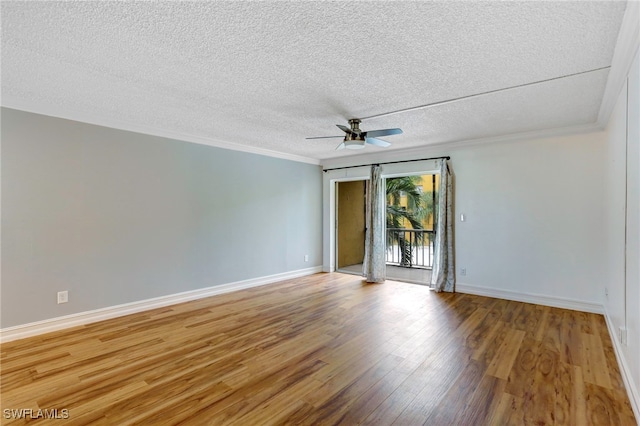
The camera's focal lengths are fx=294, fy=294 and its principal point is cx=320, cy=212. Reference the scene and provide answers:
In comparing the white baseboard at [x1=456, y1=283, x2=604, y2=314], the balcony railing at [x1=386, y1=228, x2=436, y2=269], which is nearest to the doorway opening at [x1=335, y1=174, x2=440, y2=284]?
the balcony railing at [x1=386, y1=228, x2=436, y2=269]

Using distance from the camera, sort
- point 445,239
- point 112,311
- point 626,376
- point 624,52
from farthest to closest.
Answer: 1. point 445,239
2. point 112,311
3. point 626,376
4. point 624,52

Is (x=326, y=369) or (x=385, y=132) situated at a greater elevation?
(x=385, y=132)

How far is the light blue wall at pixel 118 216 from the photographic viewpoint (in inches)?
125

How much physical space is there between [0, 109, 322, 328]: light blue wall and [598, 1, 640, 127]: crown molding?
4673 millimetres

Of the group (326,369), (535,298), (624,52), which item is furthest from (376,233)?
(624,52)

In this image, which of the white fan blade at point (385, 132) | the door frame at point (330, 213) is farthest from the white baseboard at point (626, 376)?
the door frame at point (330, 213)

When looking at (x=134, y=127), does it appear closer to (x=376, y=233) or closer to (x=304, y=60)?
(x=304, y=60)

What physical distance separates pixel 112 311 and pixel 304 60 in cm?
381

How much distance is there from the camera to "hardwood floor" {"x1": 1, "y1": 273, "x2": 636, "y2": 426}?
6.46 ft

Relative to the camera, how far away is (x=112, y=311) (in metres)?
3.75

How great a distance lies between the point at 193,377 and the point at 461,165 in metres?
4.79

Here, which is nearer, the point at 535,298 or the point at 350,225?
the point at 535,298

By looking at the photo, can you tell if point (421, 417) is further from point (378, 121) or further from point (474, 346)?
point (378, 121)

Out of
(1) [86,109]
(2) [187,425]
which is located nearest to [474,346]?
(2) [187,425]
